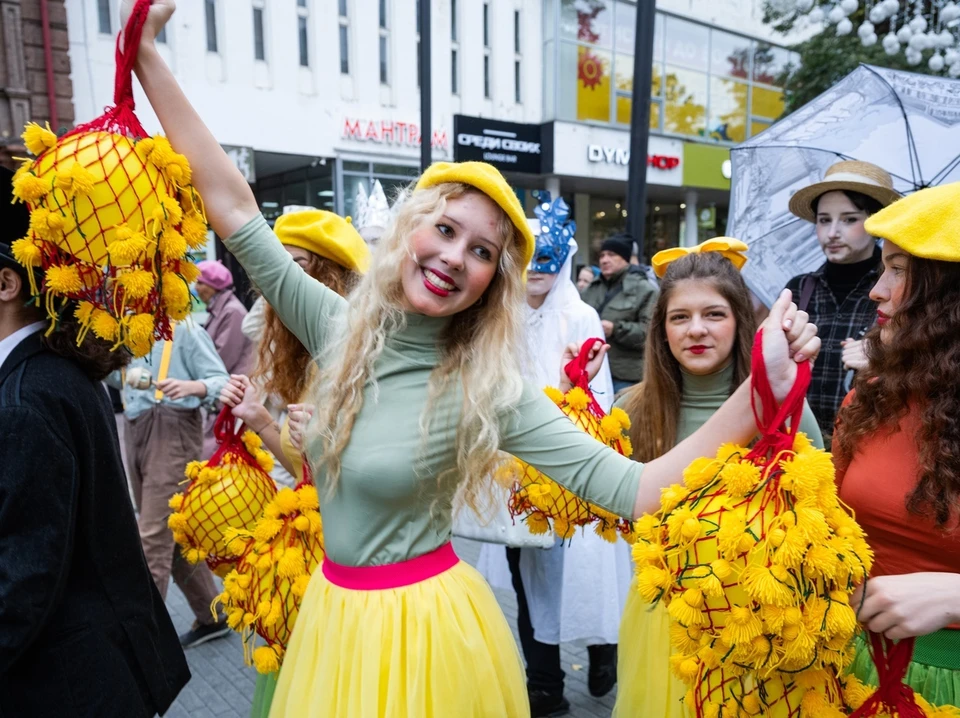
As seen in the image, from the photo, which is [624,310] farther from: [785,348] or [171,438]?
[785,348]

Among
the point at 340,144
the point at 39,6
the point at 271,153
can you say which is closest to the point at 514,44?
the point at 340,144

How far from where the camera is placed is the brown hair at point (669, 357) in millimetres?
2381

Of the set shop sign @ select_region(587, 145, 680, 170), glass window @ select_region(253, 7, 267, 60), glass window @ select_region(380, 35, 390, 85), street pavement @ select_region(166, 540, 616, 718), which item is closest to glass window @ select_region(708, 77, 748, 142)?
shop sign @ select_region(587, 145, 680, 170)

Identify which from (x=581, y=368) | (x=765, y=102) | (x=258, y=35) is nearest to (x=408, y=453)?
(x=581, y=368)

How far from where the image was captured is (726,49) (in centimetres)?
1878

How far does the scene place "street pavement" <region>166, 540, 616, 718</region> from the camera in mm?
3416

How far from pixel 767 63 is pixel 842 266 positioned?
1922 centimetres

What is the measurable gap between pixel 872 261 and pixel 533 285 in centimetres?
167

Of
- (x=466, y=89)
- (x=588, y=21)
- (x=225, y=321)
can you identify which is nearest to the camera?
(x=225, y=321)

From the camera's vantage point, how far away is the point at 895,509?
1556 millimetres

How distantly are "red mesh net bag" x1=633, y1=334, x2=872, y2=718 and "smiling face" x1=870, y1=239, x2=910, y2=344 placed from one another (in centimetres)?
49

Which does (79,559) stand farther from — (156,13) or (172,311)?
(156,13)

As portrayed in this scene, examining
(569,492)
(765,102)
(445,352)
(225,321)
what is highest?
(765,102)

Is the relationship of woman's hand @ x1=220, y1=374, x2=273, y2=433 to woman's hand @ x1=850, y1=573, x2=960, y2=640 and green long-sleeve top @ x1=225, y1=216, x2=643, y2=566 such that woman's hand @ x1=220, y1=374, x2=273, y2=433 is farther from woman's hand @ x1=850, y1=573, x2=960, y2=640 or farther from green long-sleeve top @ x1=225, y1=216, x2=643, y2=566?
woman's hand @ x1=850, y1=573, x2=960, y2=640
